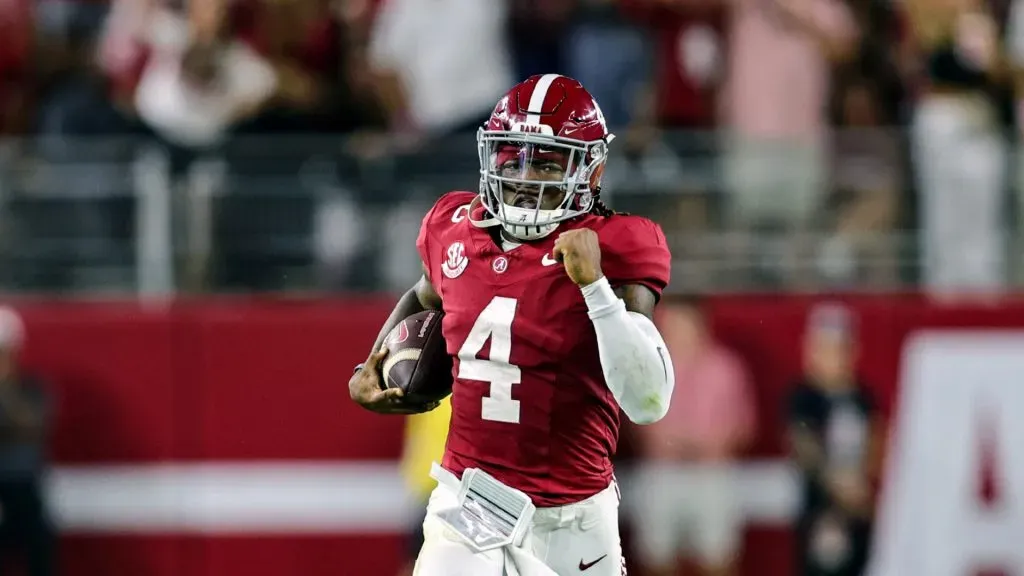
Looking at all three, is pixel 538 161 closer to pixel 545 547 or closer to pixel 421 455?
pixel 545 547

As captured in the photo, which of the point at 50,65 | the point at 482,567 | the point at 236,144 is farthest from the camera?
the point at 50,65

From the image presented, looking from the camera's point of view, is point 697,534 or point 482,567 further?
point 697,534

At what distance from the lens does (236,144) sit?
7828 millimetres

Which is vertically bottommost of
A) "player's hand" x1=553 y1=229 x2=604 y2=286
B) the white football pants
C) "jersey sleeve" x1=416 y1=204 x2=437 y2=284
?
the white football pants

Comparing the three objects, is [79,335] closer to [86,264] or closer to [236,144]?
[86,264]

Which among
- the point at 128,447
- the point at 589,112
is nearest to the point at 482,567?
the point at 589,112

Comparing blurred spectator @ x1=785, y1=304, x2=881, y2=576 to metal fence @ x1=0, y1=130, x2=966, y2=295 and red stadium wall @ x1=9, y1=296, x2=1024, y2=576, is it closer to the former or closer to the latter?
red stadium wall @ x1=9, y1=296, x2=1024, y2=576

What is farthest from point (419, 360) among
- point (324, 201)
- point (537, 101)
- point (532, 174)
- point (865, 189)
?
point (865, 189)

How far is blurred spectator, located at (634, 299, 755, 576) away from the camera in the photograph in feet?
27.0

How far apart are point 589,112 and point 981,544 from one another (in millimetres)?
4758

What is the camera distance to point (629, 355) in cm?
418

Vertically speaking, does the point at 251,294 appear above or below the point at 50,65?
below

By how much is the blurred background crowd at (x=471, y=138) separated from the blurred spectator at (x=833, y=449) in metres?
0.31

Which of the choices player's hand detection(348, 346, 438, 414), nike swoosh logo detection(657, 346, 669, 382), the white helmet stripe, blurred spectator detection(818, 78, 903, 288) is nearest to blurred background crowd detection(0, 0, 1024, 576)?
blurred spectator detection(818, 78, 903, 288)
